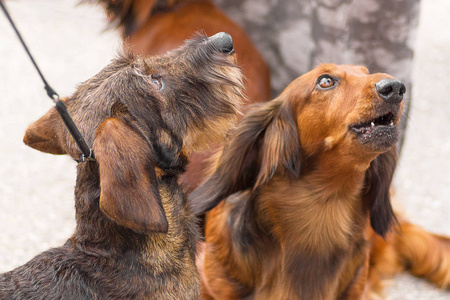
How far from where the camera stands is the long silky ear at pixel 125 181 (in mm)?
1411

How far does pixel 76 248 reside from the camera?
5.88 feet

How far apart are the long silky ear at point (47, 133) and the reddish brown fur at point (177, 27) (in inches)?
54.5

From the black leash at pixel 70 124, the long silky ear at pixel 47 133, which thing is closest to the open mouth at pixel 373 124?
the black leash at pixel 70 124

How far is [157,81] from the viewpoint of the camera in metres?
1.79

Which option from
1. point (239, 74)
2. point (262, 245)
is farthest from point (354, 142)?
point (262, 245)

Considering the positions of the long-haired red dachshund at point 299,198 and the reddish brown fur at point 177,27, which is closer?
the long-haired red dachshund at point 299,198

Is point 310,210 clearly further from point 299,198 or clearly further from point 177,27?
point 177,27

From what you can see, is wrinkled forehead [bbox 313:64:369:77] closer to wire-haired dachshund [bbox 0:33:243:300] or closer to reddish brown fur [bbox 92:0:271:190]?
wire-haired dachshund [bbox 0:33:243:300]

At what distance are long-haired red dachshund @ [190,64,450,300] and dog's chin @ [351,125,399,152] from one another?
0.09 metres

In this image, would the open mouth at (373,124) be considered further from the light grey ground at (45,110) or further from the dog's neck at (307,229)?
the light grey ground at (45,110)

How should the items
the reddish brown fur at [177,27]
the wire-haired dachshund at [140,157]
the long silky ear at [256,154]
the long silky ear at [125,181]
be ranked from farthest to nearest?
the reddish brown fur at [177,27], the long silky ear at [256,154], the wire-haired dachshund at [140,157], the long silky ear at [125,181]

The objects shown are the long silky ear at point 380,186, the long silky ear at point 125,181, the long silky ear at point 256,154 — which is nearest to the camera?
the long silky ear at point 125,181

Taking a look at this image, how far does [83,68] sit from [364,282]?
4.16 meters

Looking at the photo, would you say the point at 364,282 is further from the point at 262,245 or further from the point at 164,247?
the point at 164,247
